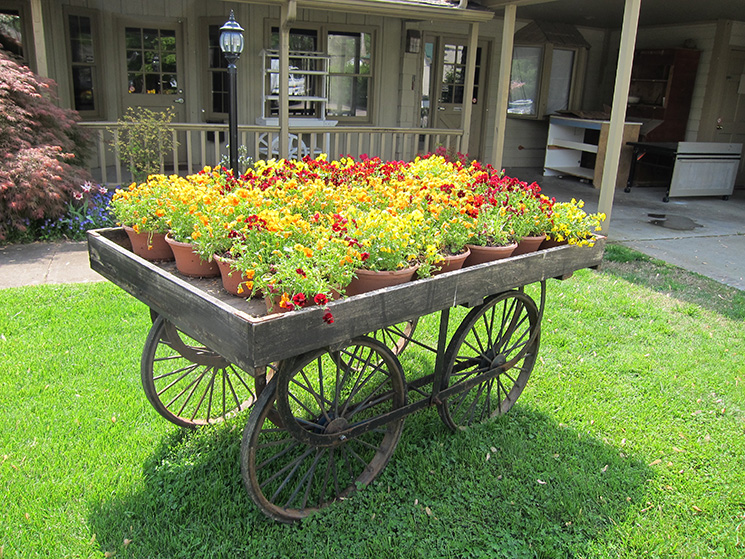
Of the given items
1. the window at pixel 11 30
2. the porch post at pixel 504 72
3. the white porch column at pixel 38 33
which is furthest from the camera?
the window at pixel 11 30

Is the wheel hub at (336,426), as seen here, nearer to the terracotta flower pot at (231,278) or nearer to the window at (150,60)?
the terracotta flower pot at (231,278)

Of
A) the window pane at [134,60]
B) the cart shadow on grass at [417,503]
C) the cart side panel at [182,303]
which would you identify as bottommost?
the cart shadow on grass at [417,503]

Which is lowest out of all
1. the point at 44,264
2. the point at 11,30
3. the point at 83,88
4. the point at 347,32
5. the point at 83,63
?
the point at 44,264

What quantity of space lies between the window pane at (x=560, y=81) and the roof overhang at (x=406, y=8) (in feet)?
14.6

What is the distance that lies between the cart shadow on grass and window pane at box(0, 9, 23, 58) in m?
7.33

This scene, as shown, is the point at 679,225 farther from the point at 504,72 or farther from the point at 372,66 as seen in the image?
the point at 372,66

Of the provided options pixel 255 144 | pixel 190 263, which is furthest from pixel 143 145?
pixel 190 263

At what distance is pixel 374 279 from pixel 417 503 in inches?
42.8

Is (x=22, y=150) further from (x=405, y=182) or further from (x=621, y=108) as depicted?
(x=621, y=108)

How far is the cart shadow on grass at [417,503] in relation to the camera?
2.47 m

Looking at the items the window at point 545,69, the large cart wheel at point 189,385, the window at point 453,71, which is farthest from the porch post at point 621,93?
the window at point 545,69

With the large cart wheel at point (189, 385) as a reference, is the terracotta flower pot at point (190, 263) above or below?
above

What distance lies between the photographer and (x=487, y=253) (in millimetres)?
2859

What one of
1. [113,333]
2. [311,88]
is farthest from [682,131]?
[113,333]
